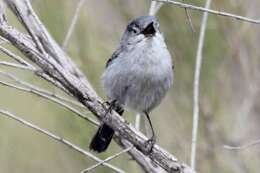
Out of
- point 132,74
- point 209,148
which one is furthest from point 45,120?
point 132,74

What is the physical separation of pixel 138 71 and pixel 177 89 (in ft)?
4.22

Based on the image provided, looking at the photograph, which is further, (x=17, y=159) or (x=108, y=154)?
(x=17, y=159)

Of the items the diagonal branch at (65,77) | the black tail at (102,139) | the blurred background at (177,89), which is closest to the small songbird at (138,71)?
the black tail at (102,139)

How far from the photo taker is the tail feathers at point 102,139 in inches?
123

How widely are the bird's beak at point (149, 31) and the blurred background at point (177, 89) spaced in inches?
39.7

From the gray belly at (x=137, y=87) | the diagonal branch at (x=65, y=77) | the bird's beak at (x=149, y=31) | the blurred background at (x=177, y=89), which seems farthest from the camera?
the blurred background at (x=177, y=89)

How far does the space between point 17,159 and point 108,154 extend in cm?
66

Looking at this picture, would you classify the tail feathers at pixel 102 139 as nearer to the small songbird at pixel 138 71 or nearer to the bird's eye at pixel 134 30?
the small songbird at pixel 138 71

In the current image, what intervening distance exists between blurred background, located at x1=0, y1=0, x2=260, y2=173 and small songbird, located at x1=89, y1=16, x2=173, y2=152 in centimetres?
79

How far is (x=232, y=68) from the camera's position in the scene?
4.43 metres

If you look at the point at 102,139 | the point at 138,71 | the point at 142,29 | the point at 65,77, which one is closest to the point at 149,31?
the point at 142,29

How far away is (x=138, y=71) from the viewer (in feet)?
9.89

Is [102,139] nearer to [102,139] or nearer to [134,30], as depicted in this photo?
[102,139]

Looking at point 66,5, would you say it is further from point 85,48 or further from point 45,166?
point 45,166
